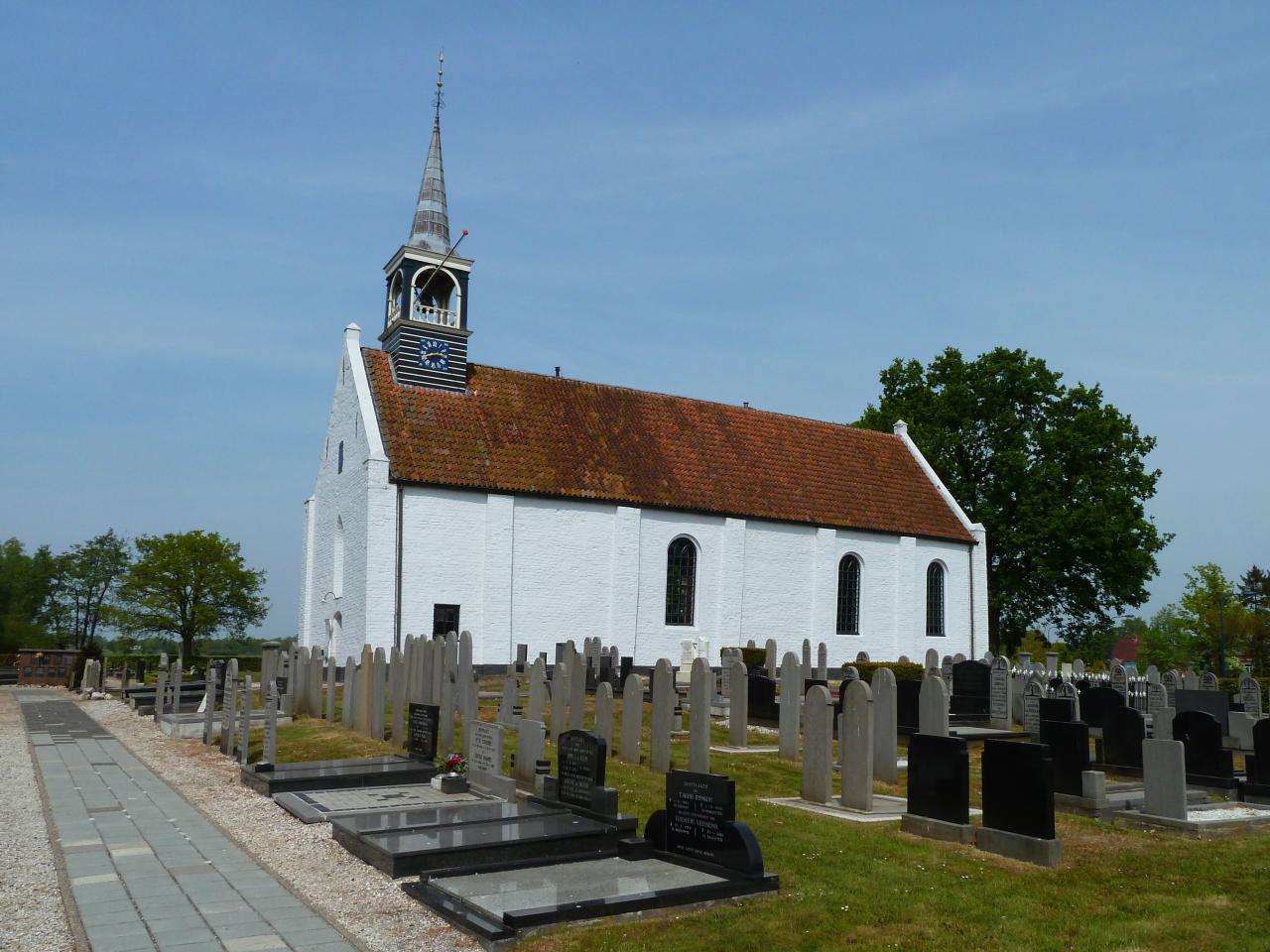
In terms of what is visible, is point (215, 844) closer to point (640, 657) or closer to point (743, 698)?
point (743, 698)

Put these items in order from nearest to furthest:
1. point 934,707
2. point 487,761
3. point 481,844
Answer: point 481,844 → point 487,761 → point 934,707

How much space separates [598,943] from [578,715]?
7696 millimetres

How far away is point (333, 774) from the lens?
1180 centimetres

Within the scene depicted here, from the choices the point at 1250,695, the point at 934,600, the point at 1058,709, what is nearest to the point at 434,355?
the point at 934,600

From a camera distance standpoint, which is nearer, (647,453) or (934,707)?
(934,707)

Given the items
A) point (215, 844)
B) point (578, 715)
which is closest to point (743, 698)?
point (578, 715)

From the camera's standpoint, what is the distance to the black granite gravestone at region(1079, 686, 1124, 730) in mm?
15180


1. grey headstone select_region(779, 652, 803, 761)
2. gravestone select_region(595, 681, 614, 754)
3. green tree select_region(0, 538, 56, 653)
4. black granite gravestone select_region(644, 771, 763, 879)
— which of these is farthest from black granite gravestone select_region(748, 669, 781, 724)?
green tree select_region(0, 538, 56, 653)

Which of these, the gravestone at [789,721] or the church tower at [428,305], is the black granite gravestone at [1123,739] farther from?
the church tower at [428,305]

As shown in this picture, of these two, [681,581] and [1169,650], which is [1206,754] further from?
[1169,650]

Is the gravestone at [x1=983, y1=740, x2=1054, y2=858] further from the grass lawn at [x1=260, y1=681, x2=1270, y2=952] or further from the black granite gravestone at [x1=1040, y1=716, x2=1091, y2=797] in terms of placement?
the black granite gravestone at [x1=1040, y1=716, x2=1091, y2=797]

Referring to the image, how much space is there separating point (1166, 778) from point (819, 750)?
3.28 metres

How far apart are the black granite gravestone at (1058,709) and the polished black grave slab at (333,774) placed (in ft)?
27.3

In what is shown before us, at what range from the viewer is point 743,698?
14945 millimetres
